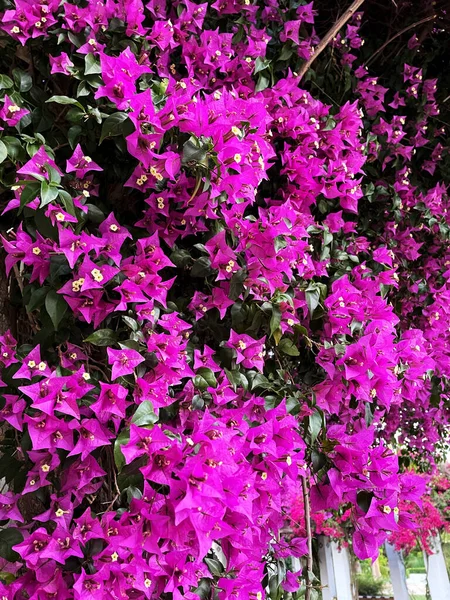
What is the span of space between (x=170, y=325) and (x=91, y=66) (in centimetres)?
48

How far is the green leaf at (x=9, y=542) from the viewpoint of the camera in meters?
0.81

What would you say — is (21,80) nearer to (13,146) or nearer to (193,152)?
(13,146)

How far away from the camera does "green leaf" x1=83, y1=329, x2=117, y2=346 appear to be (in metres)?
0.87

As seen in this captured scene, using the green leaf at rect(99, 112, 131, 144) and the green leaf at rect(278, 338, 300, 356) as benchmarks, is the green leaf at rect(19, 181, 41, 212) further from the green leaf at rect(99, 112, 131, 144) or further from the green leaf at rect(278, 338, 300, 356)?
the green leaf at rect(278, 338, 300, 356)

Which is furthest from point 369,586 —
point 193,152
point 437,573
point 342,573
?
point 193,152

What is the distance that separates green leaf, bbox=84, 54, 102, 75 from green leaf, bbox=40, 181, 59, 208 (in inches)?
10.4

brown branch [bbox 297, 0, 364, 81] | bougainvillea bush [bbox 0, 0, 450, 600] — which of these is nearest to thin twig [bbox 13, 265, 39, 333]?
bougainvillea bush [bbox 0, 0, 450, 600]

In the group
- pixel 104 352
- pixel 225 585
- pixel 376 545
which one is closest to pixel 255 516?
pixel 225 585

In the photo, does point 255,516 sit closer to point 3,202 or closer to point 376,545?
point 376,545

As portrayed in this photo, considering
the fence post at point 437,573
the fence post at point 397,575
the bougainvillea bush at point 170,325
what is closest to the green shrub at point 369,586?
the fence post at point 397,575

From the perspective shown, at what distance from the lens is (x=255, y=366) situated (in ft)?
3.24

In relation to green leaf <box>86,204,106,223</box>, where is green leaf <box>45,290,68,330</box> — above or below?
below

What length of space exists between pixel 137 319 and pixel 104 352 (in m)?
0.10

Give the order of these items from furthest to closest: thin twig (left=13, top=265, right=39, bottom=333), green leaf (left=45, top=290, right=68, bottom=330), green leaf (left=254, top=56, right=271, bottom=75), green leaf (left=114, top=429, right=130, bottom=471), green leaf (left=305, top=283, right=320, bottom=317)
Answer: green leaf (left=254, top=56, right=271, bottom=75) → green leaf (left=305, top=283, right=320, bottom=317) → thin twig (left=13, top=265, right=39, bottom=333) → green leaf (left=45, top=290, right=68, bottom=330) → green leaf (left=114, top=429, right=130, bottom=471)
